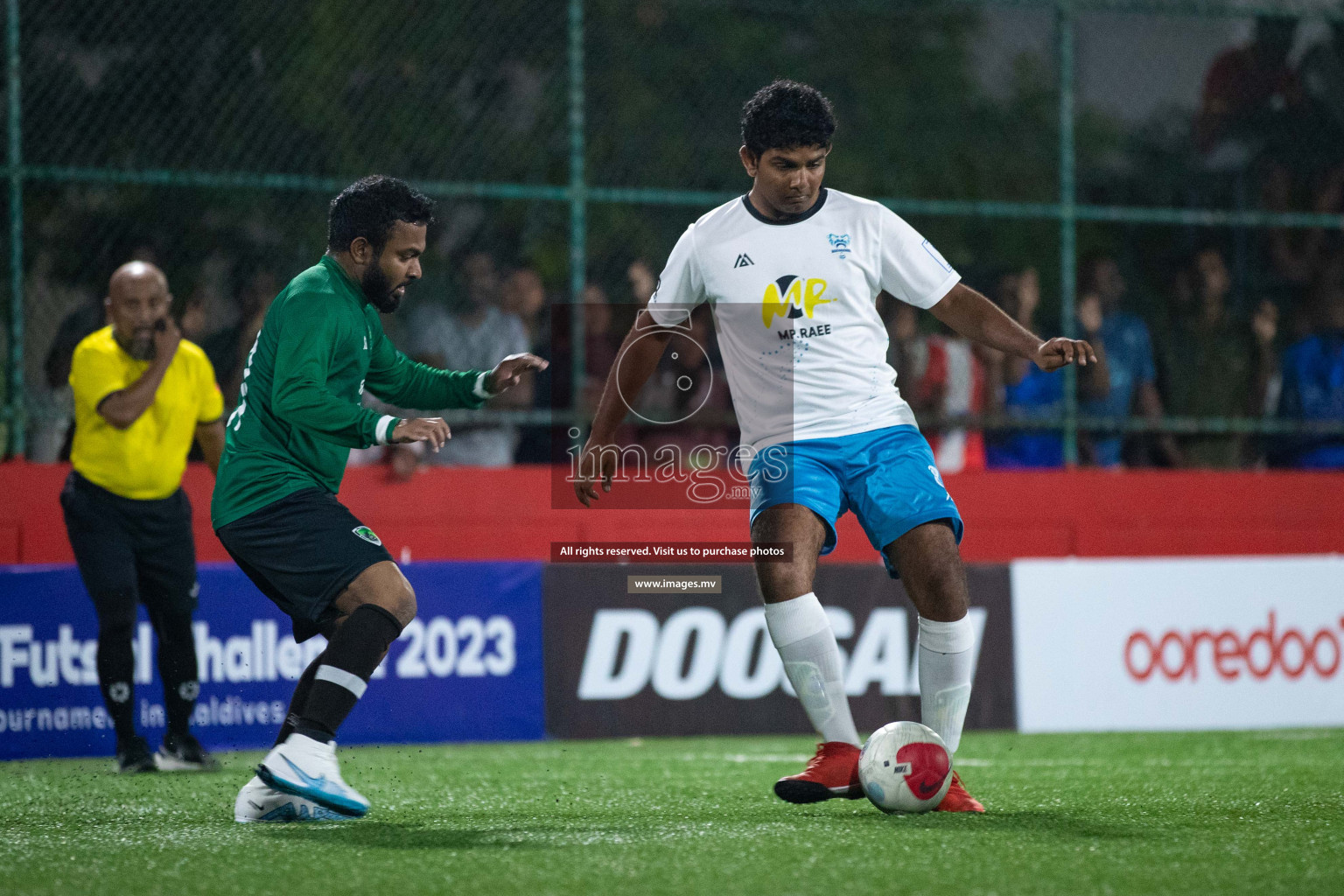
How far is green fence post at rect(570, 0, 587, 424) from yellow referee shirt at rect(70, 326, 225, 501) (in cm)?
285

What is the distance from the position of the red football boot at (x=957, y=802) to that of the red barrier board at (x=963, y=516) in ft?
14.3

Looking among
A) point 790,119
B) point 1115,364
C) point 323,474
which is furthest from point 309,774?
point 1115,364

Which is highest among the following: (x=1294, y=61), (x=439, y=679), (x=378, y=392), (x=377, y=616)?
(x=1294, y=61)

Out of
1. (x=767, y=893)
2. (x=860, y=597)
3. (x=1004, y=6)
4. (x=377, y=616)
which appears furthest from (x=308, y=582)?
(x=1004, y=6)

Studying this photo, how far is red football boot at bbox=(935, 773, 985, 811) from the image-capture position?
204 inches

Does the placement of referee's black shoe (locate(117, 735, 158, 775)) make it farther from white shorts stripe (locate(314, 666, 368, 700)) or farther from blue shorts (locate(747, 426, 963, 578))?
blue shorts (locate(747, 426, 963, 578))

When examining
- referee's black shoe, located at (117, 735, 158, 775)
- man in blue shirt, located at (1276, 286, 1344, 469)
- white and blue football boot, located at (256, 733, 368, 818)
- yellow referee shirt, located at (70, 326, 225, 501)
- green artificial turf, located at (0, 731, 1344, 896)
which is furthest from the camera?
man in blue shirt, located at (1276, 286, 1344, 469)

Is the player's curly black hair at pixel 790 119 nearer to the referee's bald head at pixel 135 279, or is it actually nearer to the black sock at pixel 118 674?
the referee's bald head at pixel 135 279

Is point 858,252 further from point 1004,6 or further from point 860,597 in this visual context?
point 1004,6

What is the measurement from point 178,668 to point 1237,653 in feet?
19.1

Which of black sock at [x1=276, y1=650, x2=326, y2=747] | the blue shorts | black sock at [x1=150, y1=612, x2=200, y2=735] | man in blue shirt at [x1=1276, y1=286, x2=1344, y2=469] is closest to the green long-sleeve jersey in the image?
black sock at [x1=276, y1=650, x2=326, y2=747]

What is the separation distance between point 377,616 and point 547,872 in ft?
4.10

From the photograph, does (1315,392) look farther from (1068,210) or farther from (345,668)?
(345,668)

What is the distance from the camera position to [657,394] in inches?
400
